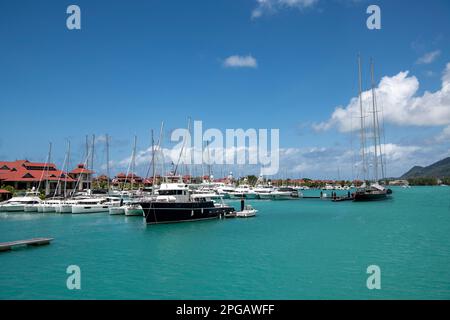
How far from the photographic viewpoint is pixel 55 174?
110 meters

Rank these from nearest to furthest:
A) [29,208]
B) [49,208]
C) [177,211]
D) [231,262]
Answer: [231,262]
[177,211]
[49,208]
[29,208]

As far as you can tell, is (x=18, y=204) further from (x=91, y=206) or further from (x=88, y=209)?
(x=91, y=206)

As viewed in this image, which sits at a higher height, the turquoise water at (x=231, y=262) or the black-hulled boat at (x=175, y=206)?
the black-hulled boat at (x=175, y=206)

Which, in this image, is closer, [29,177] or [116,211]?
[116,211]

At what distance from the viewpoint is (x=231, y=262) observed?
91.1 feet

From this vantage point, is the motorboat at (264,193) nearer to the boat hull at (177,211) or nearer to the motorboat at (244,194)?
the motorboat at (244,194)

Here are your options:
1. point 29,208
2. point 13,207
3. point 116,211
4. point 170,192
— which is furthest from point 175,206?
point 13,207

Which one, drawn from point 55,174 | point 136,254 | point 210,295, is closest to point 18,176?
point 55,174

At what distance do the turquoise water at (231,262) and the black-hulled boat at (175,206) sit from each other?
3.19m

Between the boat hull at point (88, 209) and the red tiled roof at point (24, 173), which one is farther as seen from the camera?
the red tiled roof at point (24, 173)

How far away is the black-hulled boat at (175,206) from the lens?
4931 centimetres

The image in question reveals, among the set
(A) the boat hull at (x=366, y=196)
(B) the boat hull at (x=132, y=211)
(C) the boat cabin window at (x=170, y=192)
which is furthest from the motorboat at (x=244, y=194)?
(C) the boat cabin window at (x=170, y=192)

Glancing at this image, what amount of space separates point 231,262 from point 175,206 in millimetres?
24628
